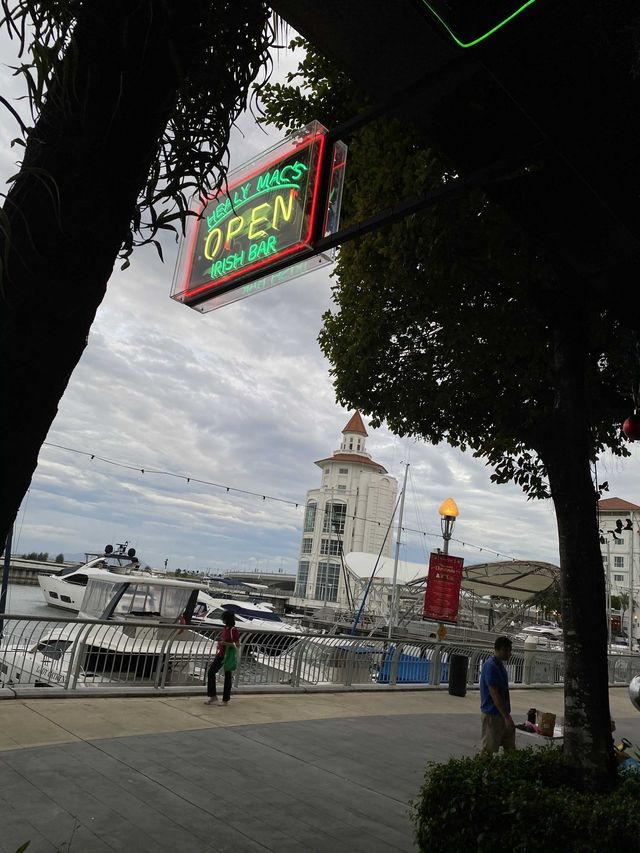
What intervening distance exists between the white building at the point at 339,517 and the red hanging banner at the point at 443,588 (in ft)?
190

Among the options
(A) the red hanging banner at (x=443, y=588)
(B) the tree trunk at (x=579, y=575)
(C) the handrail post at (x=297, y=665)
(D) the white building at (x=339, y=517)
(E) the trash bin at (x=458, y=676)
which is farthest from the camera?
(D) the white building at (x=339, y=517)

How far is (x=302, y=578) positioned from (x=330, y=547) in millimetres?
6318

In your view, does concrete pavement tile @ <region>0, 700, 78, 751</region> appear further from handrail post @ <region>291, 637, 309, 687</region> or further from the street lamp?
the street lamp

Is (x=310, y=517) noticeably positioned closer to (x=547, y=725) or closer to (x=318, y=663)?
(x=318, y=663)

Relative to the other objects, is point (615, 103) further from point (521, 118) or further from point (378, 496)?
point (378, 496)

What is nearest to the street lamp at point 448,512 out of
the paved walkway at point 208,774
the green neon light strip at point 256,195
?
the paved walkway at point 208,774

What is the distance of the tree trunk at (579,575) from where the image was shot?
17.3ft

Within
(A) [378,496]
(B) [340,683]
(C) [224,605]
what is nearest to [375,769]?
(B) [340,683]

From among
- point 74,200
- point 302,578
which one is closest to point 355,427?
point 302,578

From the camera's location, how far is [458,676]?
581 inches

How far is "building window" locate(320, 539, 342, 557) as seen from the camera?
76.1 metres

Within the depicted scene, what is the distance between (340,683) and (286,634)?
2.38 metres

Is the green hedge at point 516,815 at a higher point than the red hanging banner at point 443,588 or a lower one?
lower

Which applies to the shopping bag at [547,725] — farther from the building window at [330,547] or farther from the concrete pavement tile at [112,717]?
the building window at [330,547]
